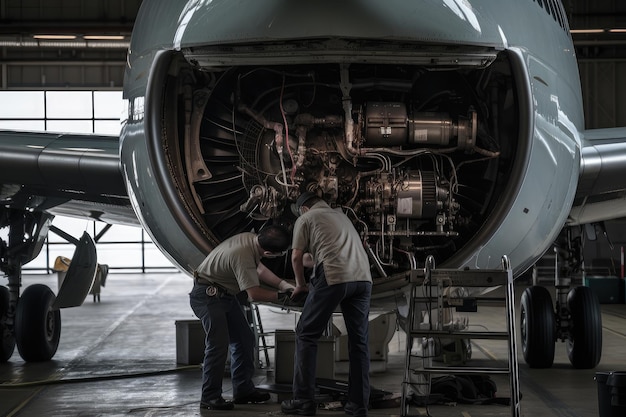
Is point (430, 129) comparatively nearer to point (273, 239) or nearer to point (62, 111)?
point (273, 239)

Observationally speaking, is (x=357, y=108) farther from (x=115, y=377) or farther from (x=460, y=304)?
(x=115, y=377)

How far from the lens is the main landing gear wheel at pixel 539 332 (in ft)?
36.0

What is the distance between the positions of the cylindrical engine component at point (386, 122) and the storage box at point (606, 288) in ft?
59.1

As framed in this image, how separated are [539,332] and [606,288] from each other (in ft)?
44.6

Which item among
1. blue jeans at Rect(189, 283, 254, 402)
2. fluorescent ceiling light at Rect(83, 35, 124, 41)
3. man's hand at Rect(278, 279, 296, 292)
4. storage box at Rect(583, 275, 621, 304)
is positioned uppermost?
fluorescent ceiling light at Rect(83, 35, 124, 41)

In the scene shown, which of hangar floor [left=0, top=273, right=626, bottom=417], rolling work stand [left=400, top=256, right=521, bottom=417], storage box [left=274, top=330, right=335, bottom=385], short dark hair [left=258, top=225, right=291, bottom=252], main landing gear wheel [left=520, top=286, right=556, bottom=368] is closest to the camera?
rolling work stand [left=400, top=256, right=521, bottom=417]

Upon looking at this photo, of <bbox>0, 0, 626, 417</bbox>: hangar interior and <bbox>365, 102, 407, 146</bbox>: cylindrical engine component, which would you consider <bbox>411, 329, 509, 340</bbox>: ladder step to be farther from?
<bbox>365, 102, 407, 146</bbox>: cylindrical engine component

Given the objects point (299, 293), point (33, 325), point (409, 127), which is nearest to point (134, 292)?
point (33, 325)

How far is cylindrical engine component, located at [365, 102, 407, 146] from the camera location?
22.4ft

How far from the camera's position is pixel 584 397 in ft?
29.0

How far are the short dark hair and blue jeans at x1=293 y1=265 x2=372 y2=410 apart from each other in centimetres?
35

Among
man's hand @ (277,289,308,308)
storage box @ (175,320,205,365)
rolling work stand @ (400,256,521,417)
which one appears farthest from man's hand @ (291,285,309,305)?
storage box @ (175,320,205,365)

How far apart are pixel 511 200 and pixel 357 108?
124 centimetres

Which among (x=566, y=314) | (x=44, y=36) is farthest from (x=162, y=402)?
(x=44, y=36)
